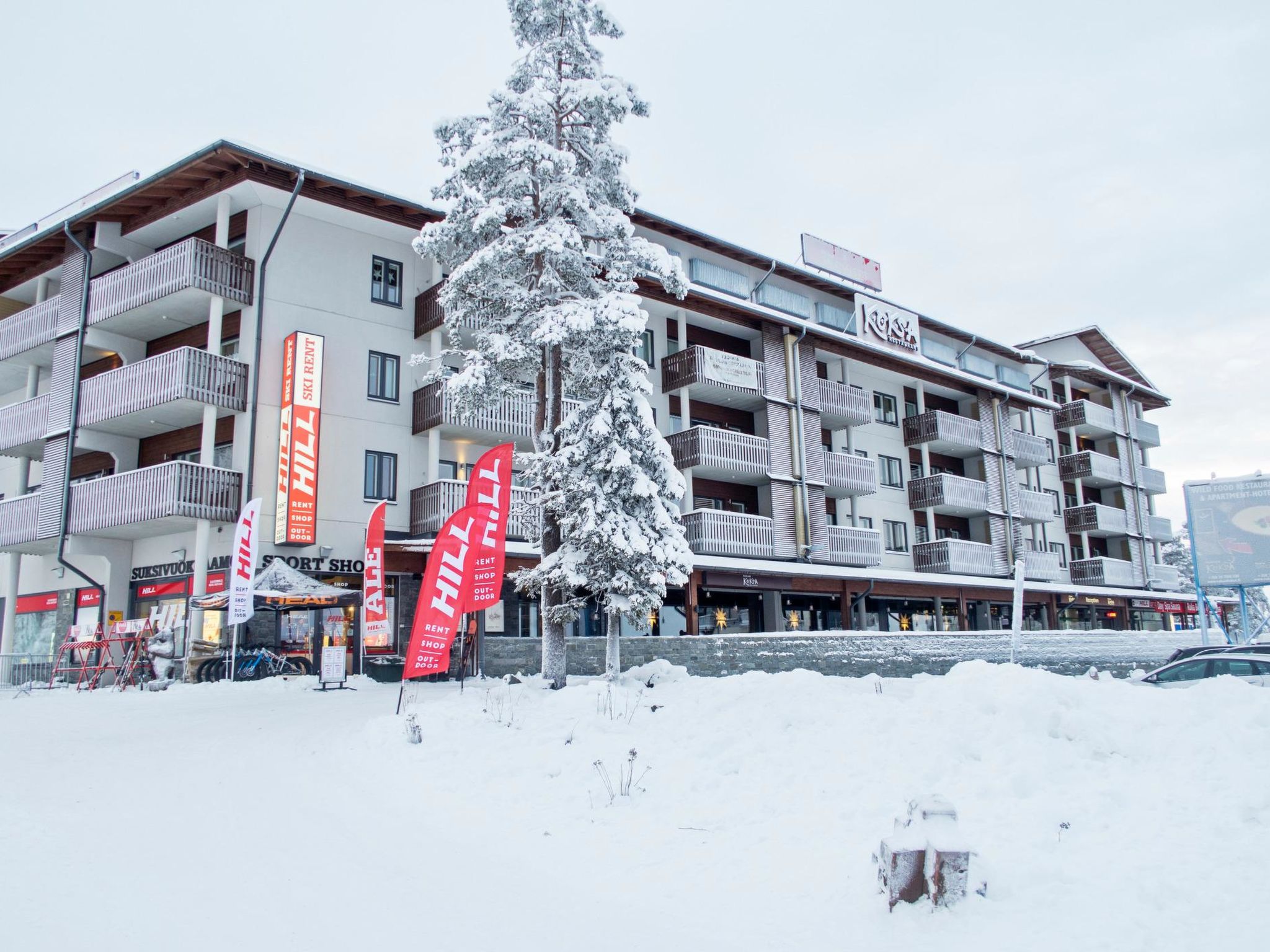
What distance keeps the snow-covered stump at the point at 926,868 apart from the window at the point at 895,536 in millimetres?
32576

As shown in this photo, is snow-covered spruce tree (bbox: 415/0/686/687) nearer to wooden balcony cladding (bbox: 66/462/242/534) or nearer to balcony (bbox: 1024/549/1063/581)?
wooden balcony cladding (bbox: 66/462/242/534)

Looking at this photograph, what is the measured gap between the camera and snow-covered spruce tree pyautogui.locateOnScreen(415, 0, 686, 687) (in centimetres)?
1703

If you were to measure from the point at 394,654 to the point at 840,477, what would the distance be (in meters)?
17.1

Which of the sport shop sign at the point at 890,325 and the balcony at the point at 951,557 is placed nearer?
the balcony at the point at 951,557

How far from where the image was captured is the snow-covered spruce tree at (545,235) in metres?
17.0

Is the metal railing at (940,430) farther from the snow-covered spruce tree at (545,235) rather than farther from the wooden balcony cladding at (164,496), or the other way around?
the wooden balcony cladding at (164,496)

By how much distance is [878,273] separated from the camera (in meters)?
39.7

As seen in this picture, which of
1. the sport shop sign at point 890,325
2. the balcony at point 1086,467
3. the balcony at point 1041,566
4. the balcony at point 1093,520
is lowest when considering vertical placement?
the balcony at point 1041,566

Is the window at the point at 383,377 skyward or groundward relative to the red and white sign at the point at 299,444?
skyward

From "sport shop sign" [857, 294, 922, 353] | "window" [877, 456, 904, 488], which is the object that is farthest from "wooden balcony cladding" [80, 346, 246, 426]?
"window" [877, 456, 904, 488]

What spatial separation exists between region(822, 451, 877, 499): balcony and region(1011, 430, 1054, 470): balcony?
411 inches

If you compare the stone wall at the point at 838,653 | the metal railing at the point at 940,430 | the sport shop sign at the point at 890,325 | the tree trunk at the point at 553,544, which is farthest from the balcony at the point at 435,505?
the metal railing at the point at 940,430

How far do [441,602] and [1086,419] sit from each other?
43.3m

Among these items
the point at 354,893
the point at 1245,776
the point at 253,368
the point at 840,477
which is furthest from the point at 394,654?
the point at 1245,776
